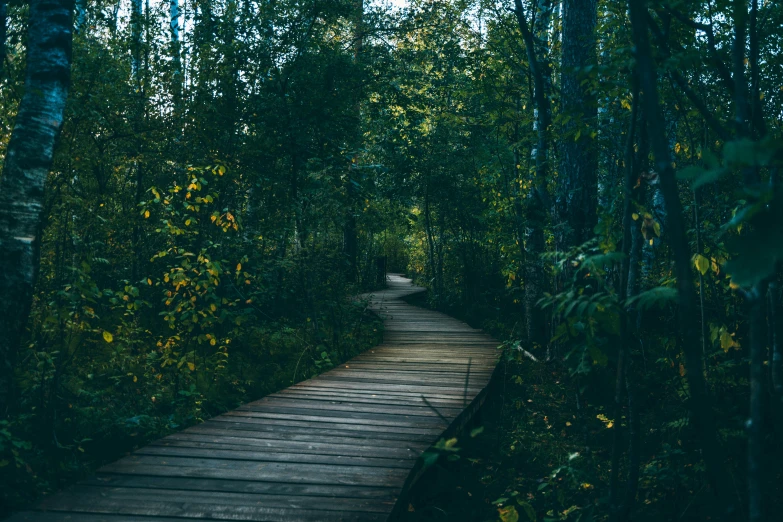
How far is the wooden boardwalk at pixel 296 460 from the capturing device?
9.83 feet

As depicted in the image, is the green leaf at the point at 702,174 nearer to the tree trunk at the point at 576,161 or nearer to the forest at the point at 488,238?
the forest at the point at 488,238

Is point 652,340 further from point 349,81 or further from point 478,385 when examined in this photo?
point 349,81

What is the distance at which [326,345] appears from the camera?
8188 mm

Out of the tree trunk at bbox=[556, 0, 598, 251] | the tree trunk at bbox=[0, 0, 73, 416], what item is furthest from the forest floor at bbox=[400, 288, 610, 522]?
the tree trunk at bbox=[0, 0, 73, 416]

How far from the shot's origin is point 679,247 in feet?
6.01

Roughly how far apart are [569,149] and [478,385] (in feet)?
9.71

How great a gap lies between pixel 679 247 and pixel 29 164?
158 inches

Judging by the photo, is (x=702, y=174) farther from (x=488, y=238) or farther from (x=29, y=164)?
(x=488, y=238)

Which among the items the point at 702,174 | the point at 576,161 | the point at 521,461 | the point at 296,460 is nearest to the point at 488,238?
the point at 576,161

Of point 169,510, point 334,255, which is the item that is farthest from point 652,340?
point 169,510

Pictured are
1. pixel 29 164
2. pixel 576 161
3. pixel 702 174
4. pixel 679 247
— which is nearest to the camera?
pixel 702 174

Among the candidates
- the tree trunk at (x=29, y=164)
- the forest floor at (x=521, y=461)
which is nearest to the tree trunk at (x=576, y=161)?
the forest floor at (x=521, y=461)

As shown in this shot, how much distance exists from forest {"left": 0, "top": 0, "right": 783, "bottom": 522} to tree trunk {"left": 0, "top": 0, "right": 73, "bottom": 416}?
0.05ft

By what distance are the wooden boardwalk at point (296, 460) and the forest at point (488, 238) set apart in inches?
21.2
